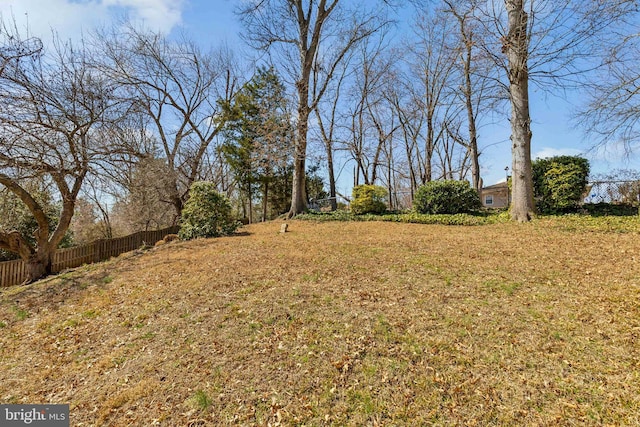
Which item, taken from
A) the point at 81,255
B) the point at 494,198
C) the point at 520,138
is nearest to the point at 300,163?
the point at 520,138

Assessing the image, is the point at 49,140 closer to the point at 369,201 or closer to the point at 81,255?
the point at 81,255

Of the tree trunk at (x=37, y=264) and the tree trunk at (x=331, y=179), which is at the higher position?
the tree trunk at (x=331, y=179)

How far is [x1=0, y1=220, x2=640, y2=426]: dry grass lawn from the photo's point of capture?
2217 mm

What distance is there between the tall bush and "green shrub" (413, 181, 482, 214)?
6.01 ft

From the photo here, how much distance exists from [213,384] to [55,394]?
4.76 feet

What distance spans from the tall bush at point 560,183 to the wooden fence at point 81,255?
45.5ft

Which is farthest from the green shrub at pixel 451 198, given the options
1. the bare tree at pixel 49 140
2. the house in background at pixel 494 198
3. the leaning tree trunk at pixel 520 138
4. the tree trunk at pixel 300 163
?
the house in background at pixel 494 198

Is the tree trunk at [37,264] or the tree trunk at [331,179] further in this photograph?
the tree trunk at [331,179]

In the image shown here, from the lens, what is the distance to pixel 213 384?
2.52 metres

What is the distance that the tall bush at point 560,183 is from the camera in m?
8.20

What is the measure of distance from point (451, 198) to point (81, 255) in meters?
12.2

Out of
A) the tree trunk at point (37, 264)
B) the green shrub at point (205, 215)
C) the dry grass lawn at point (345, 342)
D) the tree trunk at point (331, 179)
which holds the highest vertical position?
the tree trunk at point (331, 179)

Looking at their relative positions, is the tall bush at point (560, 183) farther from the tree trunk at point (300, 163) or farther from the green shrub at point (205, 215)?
the green shrub at point (205, 215)

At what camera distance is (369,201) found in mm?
11586
